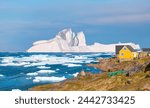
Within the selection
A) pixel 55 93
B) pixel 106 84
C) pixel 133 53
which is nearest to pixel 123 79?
pixel 106 84

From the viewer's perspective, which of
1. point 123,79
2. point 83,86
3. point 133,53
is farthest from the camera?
point 133,53

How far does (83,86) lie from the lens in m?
28.2

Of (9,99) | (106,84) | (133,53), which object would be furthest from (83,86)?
(133,53)

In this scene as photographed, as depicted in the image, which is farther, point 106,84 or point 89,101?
point 106,84

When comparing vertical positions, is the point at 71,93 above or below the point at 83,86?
above

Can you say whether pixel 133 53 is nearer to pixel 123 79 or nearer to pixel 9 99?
pixel 123 79

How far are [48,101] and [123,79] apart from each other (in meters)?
18.7

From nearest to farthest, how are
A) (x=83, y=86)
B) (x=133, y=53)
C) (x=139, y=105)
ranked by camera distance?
(x=139, y=105) < (x=83, y=86) < (x=133, y=53)

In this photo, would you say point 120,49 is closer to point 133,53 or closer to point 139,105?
point 133,53

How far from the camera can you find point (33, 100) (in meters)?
6.11

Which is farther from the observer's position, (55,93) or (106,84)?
(106,84)

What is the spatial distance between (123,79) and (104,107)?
732 inches

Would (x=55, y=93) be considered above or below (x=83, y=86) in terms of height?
above

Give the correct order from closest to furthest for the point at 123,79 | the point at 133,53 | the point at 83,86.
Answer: the point at 123,79 → the point at 83,86 → the point at 133,53
